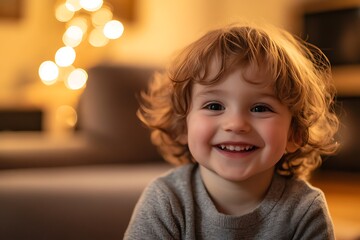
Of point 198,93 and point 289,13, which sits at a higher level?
point 289,13

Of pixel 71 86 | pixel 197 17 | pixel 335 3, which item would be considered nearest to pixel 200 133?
pixel 71 86

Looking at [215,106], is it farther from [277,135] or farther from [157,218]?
[157,218]

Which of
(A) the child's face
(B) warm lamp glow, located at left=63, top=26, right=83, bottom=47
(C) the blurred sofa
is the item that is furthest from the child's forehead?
(B) warm lamp glow, located at left=63, top=26, right=83, bottom=47

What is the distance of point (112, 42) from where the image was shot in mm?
4355

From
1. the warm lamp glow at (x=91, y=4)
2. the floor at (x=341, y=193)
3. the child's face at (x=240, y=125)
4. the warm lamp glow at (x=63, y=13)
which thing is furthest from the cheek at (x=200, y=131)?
the warm lamp glow at (x=63, y=13)

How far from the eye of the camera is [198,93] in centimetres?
96

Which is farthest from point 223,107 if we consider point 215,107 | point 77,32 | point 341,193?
point 77,32

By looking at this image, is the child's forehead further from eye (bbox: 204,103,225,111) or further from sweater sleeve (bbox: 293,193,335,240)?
sweater sleeve (bbox: 293,193,335,240)

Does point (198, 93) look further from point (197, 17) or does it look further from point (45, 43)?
point (197, 17)

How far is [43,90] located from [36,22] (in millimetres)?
734

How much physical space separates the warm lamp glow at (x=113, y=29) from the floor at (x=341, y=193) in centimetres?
191

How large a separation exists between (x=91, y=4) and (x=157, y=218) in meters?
3.18

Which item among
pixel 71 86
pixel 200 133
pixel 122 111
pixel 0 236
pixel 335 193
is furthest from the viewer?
pixel 71 86

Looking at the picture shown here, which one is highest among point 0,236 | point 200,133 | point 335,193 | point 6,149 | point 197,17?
point 197,17
